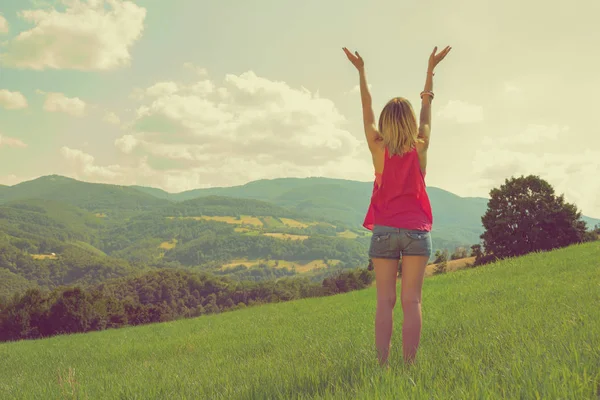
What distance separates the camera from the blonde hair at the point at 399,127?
4262mm

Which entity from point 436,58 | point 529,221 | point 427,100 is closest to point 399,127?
point 427,100

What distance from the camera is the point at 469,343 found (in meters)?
4.55

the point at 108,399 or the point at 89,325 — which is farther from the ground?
the point at 108,399

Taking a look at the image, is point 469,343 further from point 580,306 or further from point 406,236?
point 580,306

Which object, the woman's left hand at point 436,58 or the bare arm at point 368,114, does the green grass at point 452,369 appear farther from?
the woman's left hand at point 436,58

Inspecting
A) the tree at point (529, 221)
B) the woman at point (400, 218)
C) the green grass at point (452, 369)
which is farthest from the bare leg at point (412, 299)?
the tree at point (529, 221)

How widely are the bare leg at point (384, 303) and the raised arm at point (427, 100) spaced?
1.29 metres

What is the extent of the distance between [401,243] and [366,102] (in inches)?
66.3

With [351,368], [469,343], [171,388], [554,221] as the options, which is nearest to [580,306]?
[469,343]

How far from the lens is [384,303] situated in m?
4.36

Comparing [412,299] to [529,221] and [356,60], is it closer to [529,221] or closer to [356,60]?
[356,60]

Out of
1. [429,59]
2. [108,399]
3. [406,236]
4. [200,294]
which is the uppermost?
[429,59]

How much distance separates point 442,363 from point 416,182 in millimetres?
1756

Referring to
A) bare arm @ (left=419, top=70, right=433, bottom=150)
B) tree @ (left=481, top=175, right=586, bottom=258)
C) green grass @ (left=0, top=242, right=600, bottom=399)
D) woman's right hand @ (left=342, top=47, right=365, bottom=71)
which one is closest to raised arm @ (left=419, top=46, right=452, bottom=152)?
bare arm @ (left=419, top=70, right=433, bottom=150)
